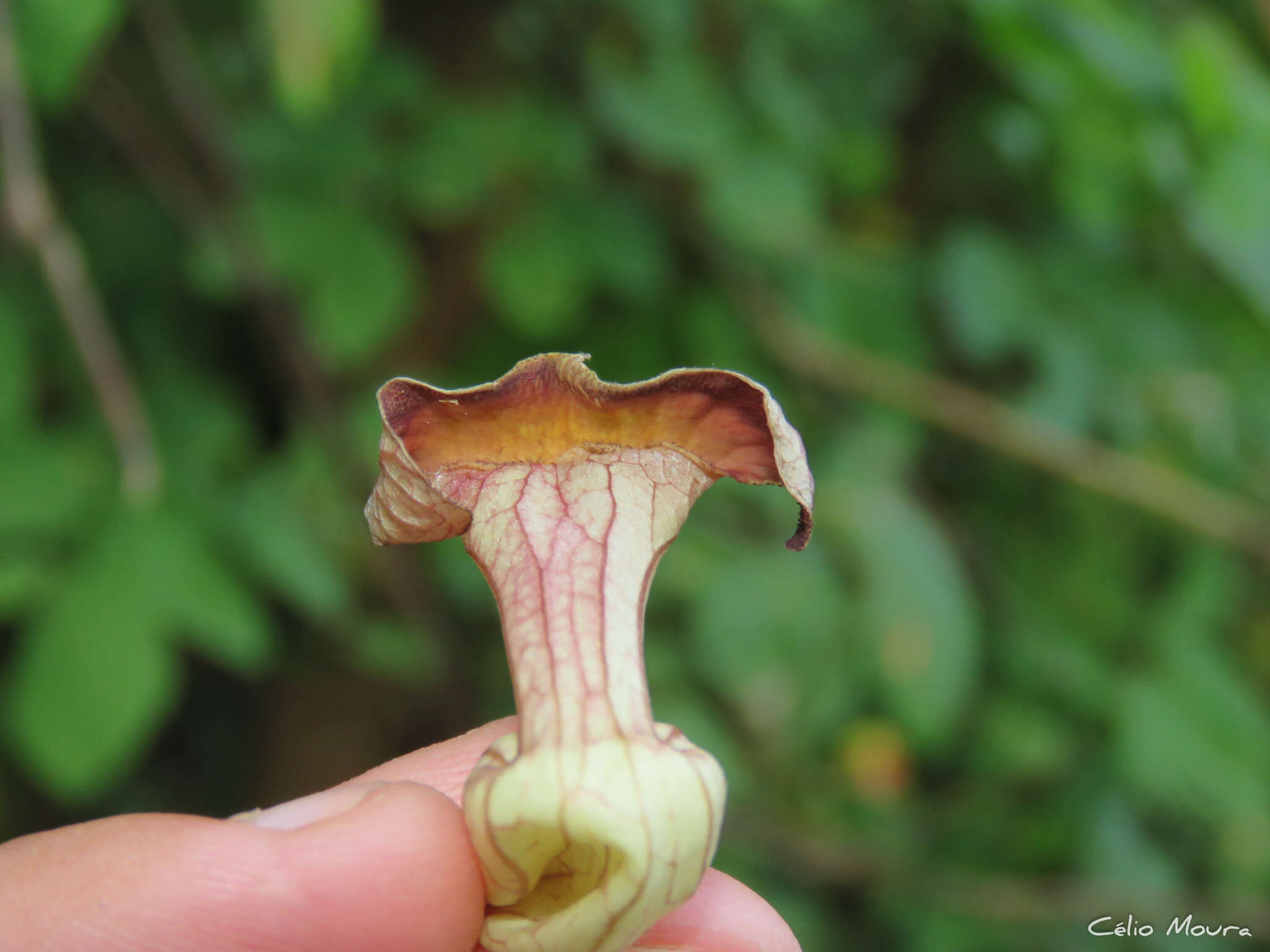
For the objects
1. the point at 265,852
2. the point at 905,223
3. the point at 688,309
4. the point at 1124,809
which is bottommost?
the point at 265,852

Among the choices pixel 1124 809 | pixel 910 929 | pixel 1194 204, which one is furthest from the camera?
pixel 1124 809

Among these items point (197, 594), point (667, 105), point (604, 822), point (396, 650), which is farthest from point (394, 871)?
point (667, 105)

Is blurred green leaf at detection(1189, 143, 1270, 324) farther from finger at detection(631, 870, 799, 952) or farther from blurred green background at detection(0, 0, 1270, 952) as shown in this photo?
finger at detection(631, 870, 799, 952)

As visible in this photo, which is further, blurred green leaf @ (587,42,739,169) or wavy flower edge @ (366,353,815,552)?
blurred green leaf @ (587,42,739,169)

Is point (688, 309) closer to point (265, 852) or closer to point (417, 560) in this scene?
point (417, 560)

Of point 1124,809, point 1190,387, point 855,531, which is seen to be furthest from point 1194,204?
point 1124,809

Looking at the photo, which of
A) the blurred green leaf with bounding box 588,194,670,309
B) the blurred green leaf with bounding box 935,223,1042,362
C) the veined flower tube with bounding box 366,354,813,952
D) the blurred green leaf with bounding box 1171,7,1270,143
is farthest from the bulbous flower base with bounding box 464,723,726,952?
the blurred green leaf with bounding box 935,223,1042,362

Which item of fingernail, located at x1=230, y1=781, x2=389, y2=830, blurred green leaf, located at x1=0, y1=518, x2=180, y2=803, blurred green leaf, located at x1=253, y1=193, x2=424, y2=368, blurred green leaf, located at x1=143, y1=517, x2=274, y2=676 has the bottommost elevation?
fingernail, located at x1=230, y1=781, x2=389, y2=830
